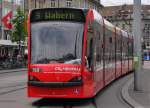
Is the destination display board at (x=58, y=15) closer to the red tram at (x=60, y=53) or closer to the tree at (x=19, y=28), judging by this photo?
the red tram at (x=60, y=53)

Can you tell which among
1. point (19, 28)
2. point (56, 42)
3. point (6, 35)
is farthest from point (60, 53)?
point (6, 35)

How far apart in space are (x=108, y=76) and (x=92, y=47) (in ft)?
21.0

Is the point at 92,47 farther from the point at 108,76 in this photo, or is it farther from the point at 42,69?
the point at 108,76

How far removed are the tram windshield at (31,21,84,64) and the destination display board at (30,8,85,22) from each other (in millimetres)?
146

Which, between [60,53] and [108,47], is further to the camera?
[108,47]

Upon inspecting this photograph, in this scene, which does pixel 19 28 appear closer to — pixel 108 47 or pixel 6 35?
pixel 6 35

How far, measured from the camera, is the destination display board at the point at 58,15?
1556 centimetres

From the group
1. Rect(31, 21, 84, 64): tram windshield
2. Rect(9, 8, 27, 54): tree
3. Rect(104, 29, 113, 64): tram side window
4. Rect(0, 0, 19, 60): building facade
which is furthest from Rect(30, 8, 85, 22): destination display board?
Rect(0, 0, 19, 60): building facade

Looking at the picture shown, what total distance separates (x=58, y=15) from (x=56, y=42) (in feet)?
2.97

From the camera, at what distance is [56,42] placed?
15.2 meters

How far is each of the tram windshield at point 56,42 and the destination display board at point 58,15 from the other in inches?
5.7

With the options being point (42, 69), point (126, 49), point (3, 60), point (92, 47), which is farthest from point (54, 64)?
point (3, 60)

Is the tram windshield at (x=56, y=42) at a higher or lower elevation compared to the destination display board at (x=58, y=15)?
lower

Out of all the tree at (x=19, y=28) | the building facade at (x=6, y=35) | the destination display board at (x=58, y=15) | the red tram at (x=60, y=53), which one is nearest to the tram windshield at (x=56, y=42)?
the red tram at (x=60, y=53)
